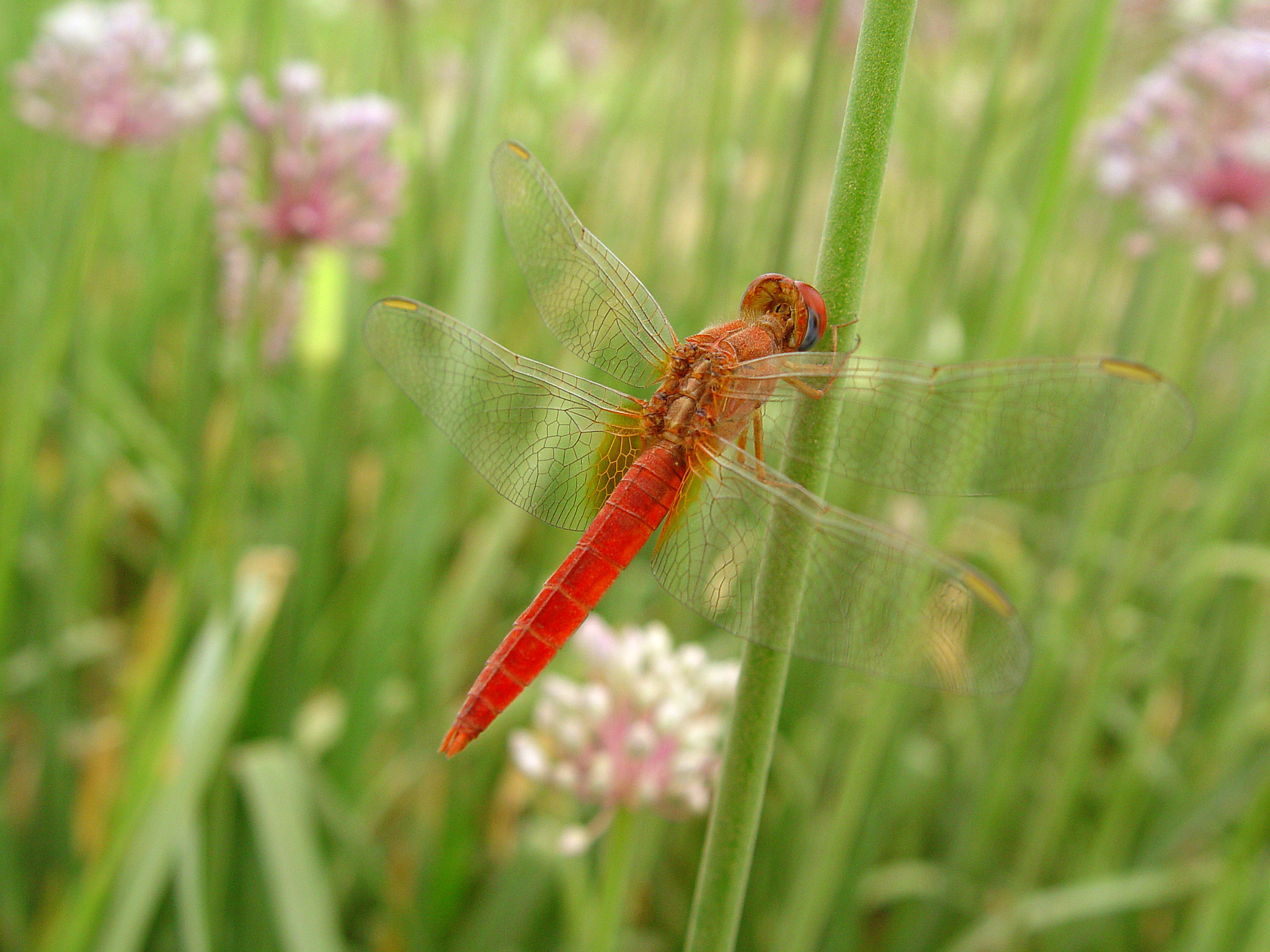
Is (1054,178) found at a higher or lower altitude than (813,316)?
higher

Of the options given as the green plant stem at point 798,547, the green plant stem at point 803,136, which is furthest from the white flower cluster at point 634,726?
the green plant stem at point 803,136

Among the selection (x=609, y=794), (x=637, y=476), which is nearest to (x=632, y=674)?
(x=609, y=794)

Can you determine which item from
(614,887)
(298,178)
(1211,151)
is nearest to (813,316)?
(614,887)

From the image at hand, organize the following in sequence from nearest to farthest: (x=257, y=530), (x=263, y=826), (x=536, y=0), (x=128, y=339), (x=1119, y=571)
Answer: (x=263, y=826) < (x=1119, y=571) < (x=257, y=530) < (x=128, y=339) < (x=536, y=0)

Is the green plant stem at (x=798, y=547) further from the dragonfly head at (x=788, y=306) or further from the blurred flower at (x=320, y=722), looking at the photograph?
the blurred flower at (x=320, y=722)

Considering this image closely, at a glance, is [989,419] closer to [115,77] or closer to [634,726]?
[634,726]

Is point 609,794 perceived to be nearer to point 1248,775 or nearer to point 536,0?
point 1248,775
